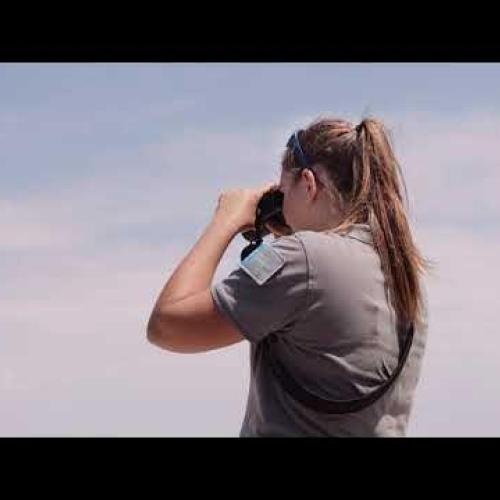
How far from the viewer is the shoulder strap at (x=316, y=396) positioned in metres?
2.40

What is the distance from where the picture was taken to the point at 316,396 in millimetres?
2402

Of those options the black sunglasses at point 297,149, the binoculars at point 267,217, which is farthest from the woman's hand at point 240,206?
the black sunglasses at point 297,149

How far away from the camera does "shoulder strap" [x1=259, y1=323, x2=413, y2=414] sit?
7.86ft

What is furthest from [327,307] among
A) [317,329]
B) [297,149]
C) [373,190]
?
[297,149]

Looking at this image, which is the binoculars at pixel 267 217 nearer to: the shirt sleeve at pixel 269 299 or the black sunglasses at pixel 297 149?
the black sunglasses at pixel 297 149

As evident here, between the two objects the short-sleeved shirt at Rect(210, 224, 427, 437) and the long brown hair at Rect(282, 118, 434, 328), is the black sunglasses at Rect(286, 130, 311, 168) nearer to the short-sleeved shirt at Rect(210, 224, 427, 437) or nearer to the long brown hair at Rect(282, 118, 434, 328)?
the long brown hair at Rect(282, 118, 434, 328)

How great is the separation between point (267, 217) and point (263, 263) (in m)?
0.53

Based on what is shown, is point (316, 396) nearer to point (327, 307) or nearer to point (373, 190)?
point (327, 307)

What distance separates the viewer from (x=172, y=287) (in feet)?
8.23

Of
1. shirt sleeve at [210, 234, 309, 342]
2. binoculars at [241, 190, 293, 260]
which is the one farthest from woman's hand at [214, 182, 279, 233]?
shirt sleeve at [210, 234, 309, 342]
